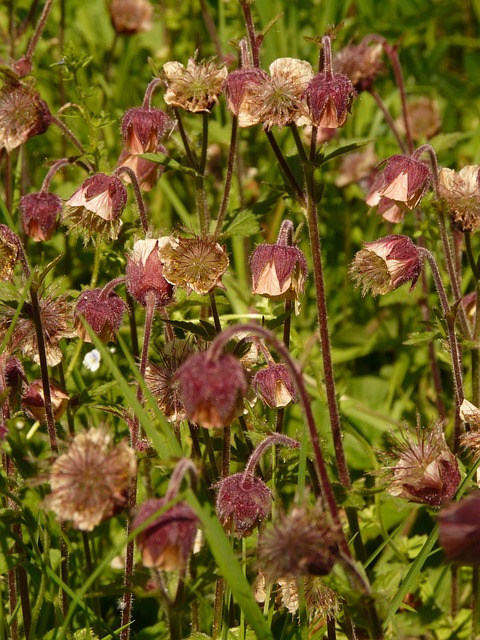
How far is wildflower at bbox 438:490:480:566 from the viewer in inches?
56.1

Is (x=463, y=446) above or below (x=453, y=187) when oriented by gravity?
below

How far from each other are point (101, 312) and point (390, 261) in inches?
30.2

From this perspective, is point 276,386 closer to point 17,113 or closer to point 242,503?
point 242,503

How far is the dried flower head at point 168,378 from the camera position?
229 cm

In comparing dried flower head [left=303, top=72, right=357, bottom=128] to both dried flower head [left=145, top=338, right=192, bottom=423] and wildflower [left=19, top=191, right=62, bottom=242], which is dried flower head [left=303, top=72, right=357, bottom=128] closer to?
dried flower head [left=145, top=338, right=192, bottom=423]

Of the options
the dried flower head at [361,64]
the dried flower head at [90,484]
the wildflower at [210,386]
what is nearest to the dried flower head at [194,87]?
the wildflower at [210,386]

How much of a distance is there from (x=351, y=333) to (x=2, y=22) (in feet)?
9.27

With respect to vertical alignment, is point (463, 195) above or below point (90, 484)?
above

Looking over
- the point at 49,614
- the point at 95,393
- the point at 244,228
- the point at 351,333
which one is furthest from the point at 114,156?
the point at 49,614

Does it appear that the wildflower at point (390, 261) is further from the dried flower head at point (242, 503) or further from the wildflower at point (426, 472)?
the dried flower head at point (242, 503)

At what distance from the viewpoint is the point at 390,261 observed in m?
2.35

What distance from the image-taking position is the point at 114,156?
426 centimetres

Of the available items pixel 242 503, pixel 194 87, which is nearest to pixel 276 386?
pixel 242 503

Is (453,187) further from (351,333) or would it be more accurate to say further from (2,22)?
(2,22)
